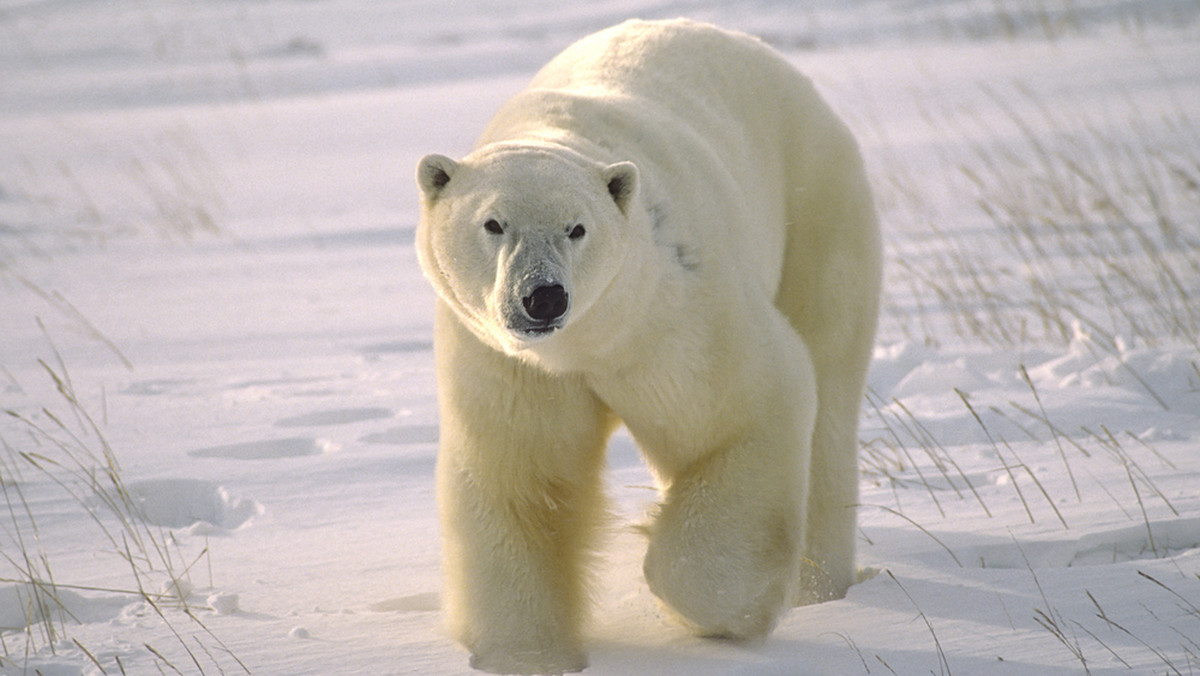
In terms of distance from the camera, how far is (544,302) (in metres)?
2.29

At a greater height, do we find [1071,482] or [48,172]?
[1071,482]

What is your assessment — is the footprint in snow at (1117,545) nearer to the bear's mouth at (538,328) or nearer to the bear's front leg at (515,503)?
the bear's front leg at (515,503)

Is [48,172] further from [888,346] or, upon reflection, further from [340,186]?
[888,346]

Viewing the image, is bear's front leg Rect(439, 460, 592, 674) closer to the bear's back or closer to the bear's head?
the bear's head

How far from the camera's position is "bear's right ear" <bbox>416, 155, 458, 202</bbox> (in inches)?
103

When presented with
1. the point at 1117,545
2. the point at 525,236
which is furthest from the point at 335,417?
the point at 1117,545


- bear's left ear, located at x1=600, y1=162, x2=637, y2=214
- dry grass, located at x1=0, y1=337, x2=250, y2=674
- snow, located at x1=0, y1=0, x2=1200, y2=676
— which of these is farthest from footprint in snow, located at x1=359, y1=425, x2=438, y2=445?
bear's left ear, located at x1=600, y1=162, x2=637, y2=214

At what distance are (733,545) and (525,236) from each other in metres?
0.90

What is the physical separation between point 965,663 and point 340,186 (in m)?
9.84

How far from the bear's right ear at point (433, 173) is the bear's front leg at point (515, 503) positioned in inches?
12.7

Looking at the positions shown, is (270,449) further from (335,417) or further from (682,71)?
(682,71)

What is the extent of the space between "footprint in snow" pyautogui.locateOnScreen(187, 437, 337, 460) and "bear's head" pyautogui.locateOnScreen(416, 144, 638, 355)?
192 centimetres

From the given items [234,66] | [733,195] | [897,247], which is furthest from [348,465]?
[234,66]

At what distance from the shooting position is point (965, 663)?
2.51 m
